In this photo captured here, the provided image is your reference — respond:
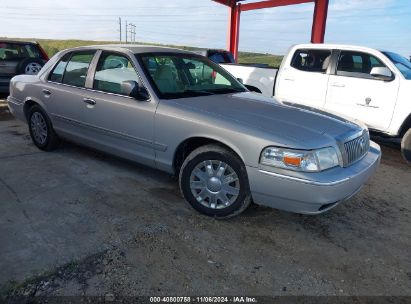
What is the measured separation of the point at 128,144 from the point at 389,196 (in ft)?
10.3

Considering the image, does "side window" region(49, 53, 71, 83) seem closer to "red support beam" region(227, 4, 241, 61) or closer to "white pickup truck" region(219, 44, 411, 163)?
"white pickup truck" region(219, 44, 411, 163)

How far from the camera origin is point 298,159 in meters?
3.09

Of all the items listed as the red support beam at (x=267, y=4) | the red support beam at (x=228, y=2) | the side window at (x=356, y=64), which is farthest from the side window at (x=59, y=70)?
the red support beam at (x=228, y=2)

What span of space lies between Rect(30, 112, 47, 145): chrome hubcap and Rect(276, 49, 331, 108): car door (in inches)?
160

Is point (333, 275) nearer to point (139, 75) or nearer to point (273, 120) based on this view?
point (273, 120)

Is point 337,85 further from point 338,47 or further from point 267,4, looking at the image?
point 267,4

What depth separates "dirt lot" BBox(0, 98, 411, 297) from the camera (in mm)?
2703

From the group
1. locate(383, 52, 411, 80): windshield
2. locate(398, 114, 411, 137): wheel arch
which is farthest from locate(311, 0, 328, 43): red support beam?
locate(398, 114, 411, 137): wheel arch

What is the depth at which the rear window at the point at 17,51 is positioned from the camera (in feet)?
30.3

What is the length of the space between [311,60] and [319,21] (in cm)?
689

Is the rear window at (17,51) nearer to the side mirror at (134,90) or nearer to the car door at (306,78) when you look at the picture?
the car door at (306,78)

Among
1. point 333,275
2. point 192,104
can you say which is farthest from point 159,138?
point 333,275

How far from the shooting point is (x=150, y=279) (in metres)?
2.71

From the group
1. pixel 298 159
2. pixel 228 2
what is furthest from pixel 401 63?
pixel 228 2
